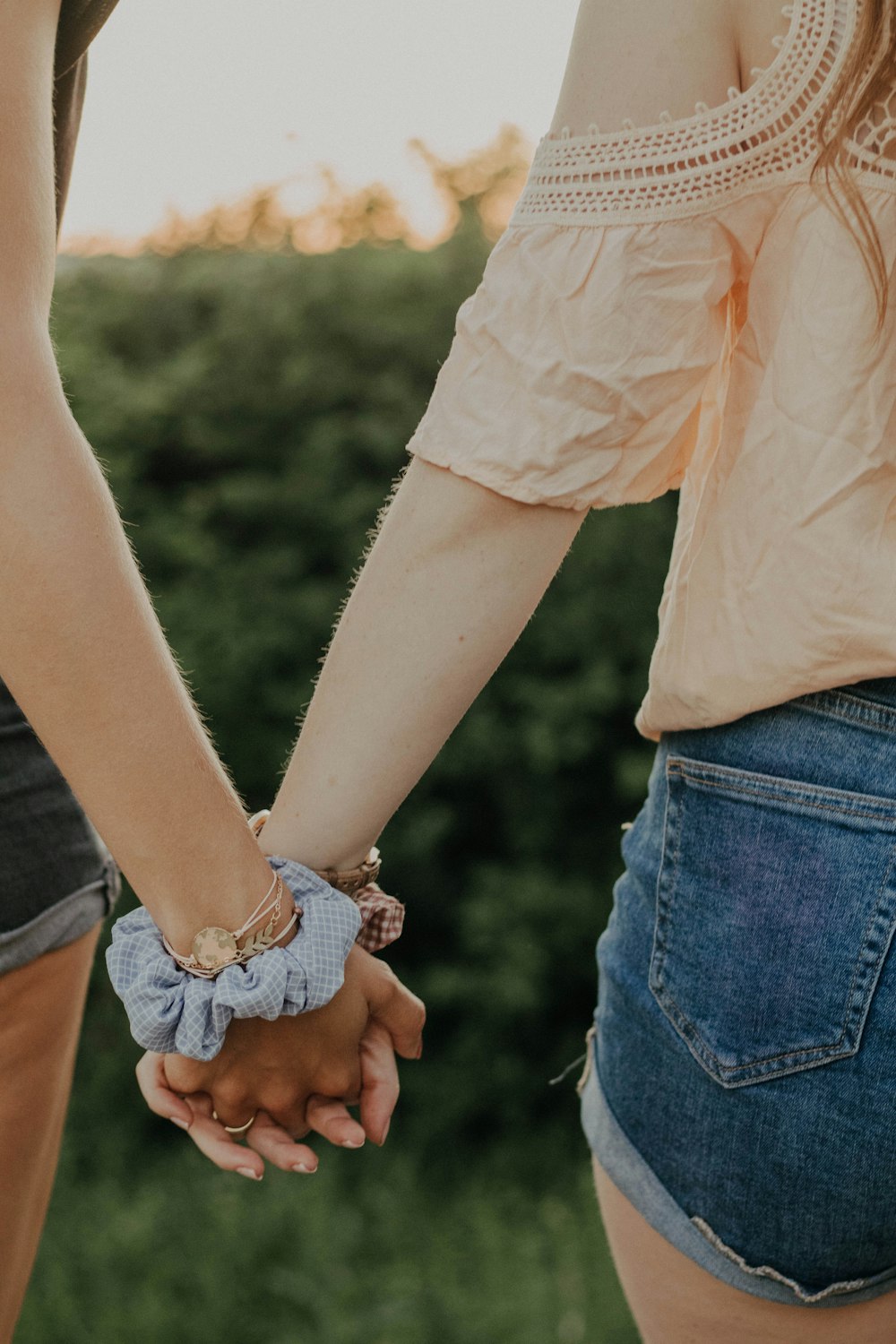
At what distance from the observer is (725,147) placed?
1.11 m

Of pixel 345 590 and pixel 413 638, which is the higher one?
pixel 413 638

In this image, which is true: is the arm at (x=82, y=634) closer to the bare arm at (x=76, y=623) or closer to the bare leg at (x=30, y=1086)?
the bare arm at (x=76, y=623)

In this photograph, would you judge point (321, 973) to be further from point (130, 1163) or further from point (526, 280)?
point (130, 1163)

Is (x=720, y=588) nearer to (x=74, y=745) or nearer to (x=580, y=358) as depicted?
(x=580, y=358)

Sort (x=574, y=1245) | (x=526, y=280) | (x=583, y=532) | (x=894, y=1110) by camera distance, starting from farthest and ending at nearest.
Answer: (x=583, y=532) → (x=574, y=1245) → (x=526, y=280) → (x=894, y=1110)

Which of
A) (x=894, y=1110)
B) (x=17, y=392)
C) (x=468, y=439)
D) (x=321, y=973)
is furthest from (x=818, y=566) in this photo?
(x=17, y=392)

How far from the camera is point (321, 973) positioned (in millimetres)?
1204

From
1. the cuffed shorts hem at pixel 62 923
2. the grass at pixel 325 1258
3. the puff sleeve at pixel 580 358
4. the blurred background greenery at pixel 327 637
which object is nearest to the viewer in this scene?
the puff sleeve at pixel 580 358

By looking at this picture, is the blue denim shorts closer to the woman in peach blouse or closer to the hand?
the woman in peach blouse

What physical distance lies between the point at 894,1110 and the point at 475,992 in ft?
9.13

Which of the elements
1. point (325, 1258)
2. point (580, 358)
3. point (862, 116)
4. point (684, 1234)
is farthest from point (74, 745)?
point (325, 1258)

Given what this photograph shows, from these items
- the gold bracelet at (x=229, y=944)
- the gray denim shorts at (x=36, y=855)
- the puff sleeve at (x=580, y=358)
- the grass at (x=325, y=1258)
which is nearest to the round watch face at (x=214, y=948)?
the gold bracelet at (x=229, y=944)

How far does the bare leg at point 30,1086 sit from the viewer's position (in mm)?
1396

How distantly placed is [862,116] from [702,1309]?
1058mm
